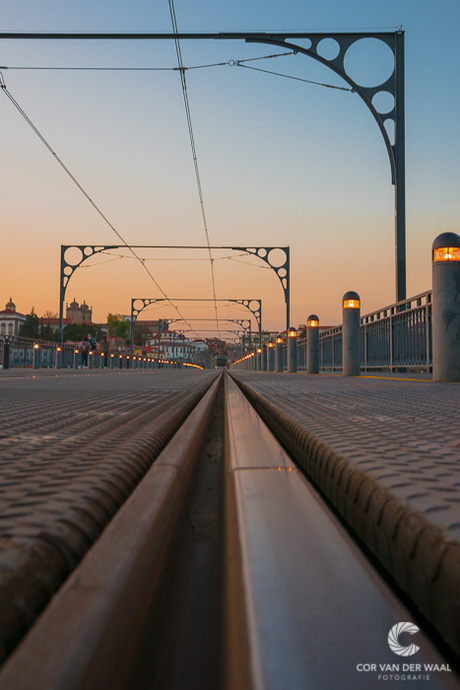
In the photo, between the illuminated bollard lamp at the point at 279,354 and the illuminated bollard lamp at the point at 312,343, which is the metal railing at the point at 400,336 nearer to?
the illuminated bollard lamp at the point at 312,343

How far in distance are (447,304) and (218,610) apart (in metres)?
6.30

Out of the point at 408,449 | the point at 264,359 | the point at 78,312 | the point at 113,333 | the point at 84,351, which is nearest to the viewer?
the point at 408,449

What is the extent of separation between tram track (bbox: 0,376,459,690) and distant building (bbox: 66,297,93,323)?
173519mm

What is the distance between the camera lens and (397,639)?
1.37ft

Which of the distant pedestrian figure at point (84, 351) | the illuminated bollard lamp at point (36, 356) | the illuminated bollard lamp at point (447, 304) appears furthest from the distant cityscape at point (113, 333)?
the illuminated bollard lamp at point (447, 304)

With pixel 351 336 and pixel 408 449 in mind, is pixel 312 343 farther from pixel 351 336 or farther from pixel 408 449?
pixel 408 449

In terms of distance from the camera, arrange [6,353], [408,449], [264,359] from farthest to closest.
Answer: [264,359], [6,353], [408,449]

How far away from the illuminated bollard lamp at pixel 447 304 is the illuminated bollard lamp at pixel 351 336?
15.4ft

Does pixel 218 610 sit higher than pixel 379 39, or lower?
lower

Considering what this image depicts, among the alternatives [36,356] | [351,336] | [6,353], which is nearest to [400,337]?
[351,336]

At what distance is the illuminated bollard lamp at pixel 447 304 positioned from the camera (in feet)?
20.4

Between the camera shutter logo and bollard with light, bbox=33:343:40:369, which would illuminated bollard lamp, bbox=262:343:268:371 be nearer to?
bollard with light, bbox=33:343:40:369

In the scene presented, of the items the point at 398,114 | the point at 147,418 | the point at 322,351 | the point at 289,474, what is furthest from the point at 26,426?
the point at 322,351

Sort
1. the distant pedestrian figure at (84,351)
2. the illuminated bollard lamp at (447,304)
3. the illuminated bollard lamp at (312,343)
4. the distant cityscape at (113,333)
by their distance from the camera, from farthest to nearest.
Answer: the distant cityscape at (113,333)
the distant pedestrian figure at (84,351)
the illuminated bollard lamp at (312,343)
the illuminated bollard lamp at (447,304)
